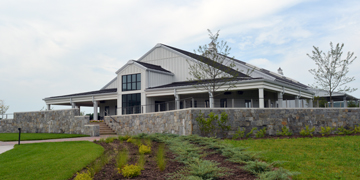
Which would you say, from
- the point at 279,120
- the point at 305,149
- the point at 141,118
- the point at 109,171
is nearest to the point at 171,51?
the point at 141,118

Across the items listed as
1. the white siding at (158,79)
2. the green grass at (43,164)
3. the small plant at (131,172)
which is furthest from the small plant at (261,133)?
the white siding at (158,79)

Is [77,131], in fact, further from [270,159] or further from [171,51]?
[270,159]

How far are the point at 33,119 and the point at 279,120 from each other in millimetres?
20900

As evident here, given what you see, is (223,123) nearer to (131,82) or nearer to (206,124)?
(206,124)

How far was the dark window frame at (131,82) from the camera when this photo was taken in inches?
1073

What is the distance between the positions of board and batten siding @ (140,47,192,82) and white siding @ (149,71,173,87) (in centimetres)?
94

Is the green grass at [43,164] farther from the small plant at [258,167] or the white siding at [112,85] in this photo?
the white siding at [112,85]

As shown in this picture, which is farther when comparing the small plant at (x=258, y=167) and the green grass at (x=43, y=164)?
the green grass at (x=43, y=164)

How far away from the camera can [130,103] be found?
89.9 feet

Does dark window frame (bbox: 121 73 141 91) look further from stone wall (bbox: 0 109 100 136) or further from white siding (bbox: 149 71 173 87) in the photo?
stone wall (bbox: 0 109 100 136)

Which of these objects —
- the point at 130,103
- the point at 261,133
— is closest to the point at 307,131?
the point at 261,133

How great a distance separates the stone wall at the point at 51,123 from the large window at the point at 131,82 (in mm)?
5493

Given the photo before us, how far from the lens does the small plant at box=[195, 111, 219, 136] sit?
49.9 ft

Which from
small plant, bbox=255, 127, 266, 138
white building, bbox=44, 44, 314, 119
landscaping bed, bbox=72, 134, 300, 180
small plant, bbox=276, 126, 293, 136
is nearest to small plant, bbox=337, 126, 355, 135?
small plant, bbox=276, 126, 293, 136
